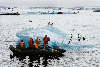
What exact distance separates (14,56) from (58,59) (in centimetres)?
555

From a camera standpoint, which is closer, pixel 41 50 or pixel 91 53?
pixel 41 50

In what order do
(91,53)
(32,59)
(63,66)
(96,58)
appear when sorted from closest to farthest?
1. (63,66)
2. (32,59)
3. (96,58)
4. (91,53)

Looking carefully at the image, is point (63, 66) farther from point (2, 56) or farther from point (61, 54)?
point (2, 56)

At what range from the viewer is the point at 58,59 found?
26875 millimetres

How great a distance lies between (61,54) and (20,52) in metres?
5.13

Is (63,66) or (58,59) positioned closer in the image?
(63,66)

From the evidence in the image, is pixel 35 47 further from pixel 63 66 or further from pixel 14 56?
pixel 63 66

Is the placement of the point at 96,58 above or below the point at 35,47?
below

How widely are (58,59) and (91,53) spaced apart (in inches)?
250

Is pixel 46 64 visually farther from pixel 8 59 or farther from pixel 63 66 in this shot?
pixel 8 59

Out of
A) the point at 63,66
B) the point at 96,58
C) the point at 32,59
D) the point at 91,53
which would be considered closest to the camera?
the point at 63,66

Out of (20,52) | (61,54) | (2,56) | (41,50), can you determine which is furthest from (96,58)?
(2,56)

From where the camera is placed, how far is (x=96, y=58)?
28453 mm

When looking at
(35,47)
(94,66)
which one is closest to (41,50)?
(35,47)
